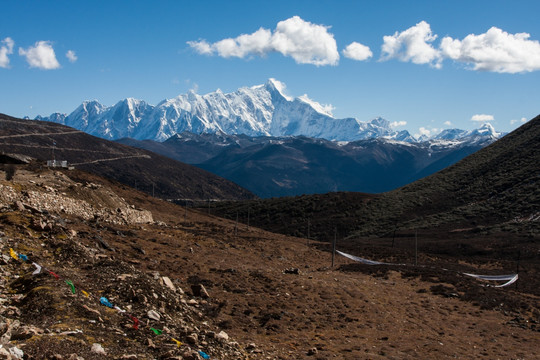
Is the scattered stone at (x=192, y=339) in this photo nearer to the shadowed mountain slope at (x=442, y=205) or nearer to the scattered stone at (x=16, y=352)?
the scattered stone at (x=16, y=352)

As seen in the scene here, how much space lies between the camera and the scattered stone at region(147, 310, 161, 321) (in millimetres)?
13730

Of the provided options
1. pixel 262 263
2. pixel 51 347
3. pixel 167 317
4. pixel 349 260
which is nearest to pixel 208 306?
pixel 167 317

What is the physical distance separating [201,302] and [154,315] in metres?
4.69

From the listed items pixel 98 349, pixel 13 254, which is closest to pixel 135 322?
pixel 98 349

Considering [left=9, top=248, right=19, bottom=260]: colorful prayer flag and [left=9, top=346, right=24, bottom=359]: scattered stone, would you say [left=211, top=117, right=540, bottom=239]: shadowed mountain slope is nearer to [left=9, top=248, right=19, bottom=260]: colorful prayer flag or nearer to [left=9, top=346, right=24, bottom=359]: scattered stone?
[left=9, top=248, right=19, bottom=260]: colorful prayer flag

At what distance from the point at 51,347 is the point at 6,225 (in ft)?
35.0

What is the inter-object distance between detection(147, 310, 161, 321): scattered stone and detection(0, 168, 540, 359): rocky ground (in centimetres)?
4

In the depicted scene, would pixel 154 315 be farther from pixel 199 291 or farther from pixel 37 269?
pixel 199 291

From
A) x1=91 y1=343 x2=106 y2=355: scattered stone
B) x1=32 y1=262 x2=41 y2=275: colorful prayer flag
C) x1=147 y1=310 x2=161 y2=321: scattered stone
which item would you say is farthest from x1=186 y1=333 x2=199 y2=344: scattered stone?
x1=32 y1=262 x2=41 y2=275: colorful prayer flag

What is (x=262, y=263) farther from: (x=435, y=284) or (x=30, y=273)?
(x=30, y=273)

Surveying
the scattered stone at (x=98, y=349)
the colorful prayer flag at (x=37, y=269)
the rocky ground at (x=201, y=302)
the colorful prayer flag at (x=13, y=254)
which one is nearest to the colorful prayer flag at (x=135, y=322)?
the rocky ground at (x=201, y=302)

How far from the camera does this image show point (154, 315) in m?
13.9

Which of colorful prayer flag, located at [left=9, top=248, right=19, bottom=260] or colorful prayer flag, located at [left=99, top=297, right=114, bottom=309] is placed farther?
colorful prayer flag, located at [left=9, top=248, right=19, bottom=260]

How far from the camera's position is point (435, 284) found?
3422 cm
